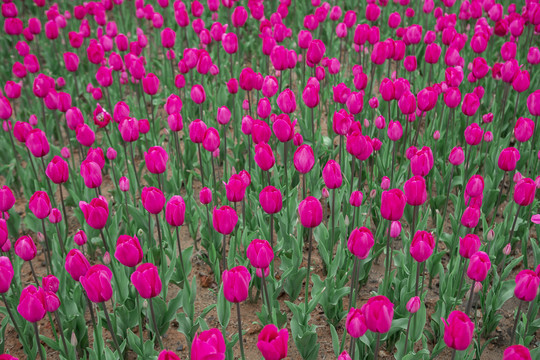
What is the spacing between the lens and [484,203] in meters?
3.92

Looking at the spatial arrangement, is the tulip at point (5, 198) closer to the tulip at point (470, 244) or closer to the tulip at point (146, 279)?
the tulip at point (146, 279)

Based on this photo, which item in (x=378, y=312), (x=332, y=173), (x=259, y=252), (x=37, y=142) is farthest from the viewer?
(x=37, y=142)

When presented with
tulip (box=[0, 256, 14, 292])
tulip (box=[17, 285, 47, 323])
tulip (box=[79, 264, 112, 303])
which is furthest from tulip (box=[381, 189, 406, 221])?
tulip (box=[0, 256, 14, 292])

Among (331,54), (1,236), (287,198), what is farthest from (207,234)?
(331,54)

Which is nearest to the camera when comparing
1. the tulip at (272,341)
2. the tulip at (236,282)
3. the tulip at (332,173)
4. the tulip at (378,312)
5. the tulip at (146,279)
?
the tulip at (272,341)

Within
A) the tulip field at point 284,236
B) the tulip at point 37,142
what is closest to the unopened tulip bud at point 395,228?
the tulip field at point 284,236

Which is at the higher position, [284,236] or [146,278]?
[146,278]

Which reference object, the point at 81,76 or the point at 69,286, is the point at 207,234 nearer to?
the point at 69,286

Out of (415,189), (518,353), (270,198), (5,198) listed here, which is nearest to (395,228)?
(415,189)

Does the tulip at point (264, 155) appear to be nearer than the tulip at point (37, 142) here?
Yes

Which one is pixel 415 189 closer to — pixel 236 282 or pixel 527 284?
pixel 527 284

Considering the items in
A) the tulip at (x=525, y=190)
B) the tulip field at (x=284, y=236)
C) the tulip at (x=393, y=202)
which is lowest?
the tulip field at (x=284, y=236)

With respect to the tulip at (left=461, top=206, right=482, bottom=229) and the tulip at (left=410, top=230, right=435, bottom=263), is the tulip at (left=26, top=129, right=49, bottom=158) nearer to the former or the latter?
the tulip at (left=410, top=230, right=435, bottom=263)

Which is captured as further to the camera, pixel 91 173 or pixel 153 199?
pixel 91 173
